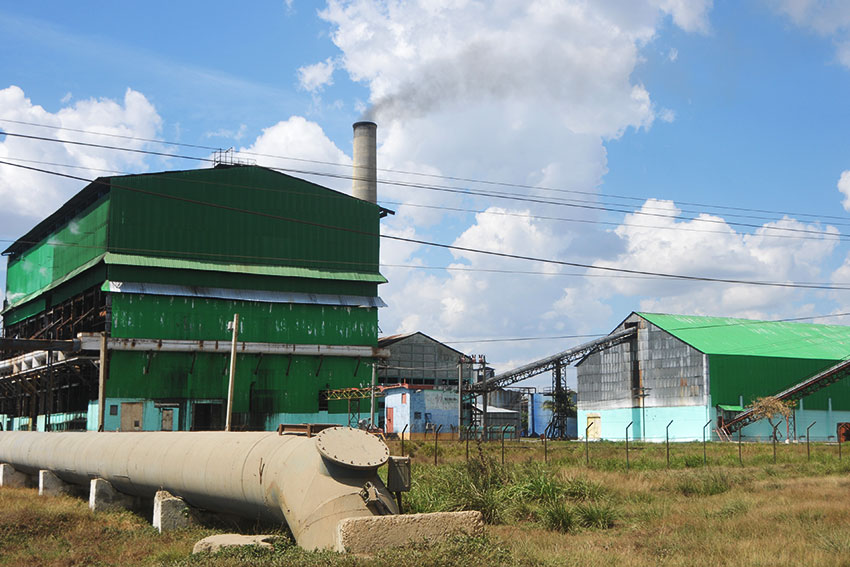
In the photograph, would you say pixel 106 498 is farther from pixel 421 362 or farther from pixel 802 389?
pixel 421 362

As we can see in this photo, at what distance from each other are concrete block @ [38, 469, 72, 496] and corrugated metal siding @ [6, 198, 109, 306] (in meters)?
27.0

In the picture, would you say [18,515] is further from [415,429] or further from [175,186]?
[415,429]

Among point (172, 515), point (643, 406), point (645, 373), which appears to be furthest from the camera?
point (645, 373)

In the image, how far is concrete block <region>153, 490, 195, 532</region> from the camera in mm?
14086

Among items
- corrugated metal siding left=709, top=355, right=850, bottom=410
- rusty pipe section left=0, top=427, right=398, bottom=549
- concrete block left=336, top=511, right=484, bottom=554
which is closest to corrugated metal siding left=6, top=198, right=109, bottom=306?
rusty pipe section left=0, top=427, right=398, bottom=549

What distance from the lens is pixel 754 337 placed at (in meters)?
59.5

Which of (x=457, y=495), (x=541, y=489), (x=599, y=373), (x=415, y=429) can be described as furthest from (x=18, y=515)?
(x=599, y=373)

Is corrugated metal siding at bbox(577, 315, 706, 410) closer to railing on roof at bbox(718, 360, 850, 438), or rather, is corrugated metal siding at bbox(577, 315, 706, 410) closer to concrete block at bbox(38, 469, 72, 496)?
railing on roof at bbox(718, 360, 850, 438)

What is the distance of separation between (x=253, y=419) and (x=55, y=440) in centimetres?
2672

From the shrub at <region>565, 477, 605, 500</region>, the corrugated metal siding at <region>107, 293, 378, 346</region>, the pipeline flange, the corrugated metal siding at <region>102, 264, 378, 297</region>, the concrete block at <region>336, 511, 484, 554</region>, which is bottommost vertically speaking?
the shrub at <region>565, 477, 605, 500</region>

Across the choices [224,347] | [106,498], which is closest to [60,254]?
[224,347]

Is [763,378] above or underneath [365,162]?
underneath

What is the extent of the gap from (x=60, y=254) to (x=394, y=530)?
160 feet

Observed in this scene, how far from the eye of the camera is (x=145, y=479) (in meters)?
15.6
